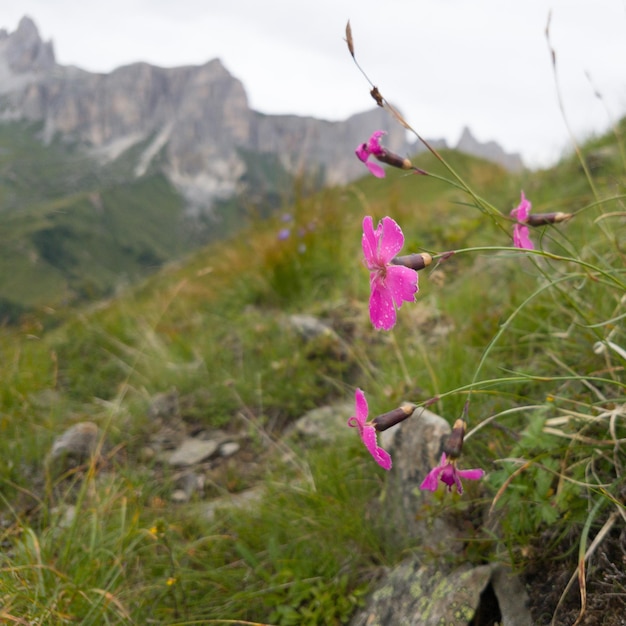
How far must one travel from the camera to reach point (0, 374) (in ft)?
10.9

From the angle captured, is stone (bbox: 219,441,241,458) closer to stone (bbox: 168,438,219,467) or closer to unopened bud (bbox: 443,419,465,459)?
stone (bbox: 168,438,219,467)

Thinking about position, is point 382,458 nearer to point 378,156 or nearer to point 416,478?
point 378,156

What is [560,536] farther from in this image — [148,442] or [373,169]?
[148,442]

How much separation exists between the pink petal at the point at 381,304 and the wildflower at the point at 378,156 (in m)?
0.32

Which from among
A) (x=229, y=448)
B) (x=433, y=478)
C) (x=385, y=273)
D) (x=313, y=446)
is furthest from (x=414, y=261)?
(x=229, y=448)

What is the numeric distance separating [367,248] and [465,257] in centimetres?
359

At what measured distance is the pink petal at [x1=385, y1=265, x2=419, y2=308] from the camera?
809mm

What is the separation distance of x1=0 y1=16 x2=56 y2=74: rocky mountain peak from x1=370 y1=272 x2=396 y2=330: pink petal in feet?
9.40

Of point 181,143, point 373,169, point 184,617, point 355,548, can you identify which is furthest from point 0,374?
point 181,143

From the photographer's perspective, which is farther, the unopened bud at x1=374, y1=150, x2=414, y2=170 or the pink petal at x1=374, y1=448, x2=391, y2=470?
the unopened bud at x1=374, y1=150, x2=414, y2=170

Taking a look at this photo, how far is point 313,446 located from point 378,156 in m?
1.60

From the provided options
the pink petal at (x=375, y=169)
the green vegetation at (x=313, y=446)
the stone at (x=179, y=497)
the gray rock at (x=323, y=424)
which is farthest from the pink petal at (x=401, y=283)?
the stone at (x=179, y=497)

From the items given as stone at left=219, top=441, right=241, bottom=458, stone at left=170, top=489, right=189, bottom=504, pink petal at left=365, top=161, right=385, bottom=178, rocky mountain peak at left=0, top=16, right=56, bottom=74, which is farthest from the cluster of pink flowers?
rocky mountain peak at left=0, top=16, right=56, bottom=74

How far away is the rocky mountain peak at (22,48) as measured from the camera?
9.68ft
